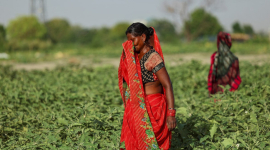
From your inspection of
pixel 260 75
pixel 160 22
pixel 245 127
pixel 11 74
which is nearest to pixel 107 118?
pixel 245 127

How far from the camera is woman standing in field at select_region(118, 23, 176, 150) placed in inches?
89.6

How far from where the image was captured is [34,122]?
375 cm

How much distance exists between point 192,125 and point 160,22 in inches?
2581

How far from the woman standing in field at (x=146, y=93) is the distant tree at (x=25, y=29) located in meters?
28.9

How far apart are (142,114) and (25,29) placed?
29.3 m

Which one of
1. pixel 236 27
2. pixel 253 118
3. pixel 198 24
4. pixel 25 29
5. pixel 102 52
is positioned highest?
pixel 236 27

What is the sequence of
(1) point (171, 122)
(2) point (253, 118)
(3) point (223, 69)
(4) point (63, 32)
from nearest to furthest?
(1) point (171, 122) → (2) point (253, 118) → (3) point (223, 69) → (4) point (63, 32)

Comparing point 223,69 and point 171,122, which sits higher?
point 223,69

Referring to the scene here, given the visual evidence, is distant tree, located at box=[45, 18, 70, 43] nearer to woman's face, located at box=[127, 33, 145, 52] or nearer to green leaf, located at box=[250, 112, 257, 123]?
green leaf, located at box=[250, 112, 257, 123]

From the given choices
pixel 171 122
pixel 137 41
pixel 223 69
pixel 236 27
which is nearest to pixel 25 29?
pixel 223 69

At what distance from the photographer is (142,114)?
7.50 feet

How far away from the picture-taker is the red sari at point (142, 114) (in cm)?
228

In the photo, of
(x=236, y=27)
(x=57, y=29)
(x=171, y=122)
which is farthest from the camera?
(x=57, y=29)

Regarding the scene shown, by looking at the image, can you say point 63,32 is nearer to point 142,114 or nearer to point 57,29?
point 57,29
